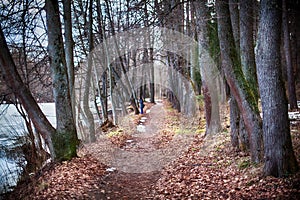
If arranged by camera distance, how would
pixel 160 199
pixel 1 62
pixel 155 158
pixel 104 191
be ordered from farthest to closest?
pixel 155 158, pixel 1 62, pixel 104 191, pixel 160 199

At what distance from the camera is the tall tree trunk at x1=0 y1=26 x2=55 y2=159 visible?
7418 mm

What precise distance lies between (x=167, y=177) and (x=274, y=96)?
3506 mm

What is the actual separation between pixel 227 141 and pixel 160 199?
13.1 feet

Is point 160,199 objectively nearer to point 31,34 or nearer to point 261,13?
point 261,13

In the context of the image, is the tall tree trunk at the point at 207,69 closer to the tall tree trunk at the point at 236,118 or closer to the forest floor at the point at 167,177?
the forest floor at the point at 167,177

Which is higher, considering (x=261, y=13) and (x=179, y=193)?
(x=261, y=13)

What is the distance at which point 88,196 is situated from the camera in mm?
5922

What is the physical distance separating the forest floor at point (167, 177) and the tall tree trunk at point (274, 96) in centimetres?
34

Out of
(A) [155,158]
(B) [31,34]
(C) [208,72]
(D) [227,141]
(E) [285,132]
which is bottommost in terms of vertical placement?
(A) [155,158]

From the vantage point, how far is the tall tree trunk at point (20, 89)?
7418 millimetres

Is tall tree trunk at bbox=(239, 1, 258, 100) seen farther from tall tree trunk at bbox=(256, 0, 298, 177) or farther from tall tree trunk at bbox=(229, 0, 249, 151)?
tall tree trunk at bbox=(256, 0, 298, 177)

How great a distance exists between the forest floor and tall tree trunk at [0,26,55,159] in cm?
120

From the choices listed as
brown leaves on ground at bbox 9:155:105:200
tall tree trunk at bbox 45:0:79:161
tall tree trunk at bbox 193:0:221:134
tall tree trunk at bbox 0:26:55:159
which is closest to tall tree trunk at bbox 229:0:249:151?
tall tree trunk at bbox 193:0:221:134

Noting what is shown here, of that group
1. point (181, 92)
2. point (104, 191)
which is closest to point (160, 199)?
point (104, 191)
